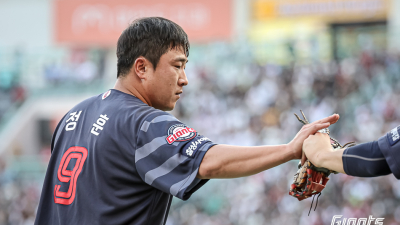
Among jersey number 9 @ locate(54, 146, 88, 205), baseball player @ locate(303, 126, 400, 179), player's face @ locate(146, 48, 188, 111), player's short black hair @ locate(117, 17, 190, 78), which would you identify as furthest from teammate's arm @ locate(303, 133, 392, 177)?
jersey number 9 @ locate(54, 146, 88, 205)

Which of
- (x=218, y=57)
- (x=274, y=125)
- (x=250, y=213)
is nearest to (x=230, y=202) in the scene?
(x=250, y=213)

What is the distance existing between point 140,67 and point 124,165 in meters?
0.47

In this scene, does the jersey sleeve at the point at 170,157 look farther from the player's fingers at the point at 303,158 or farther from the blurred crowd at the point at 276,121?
the blurred crowd at the point at 276,121

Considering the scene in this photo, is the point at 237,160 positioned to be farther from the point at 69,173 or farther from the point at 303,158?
the point at 69,173

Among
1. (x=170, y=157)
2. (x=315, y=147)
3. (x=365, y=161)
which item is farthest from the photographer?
(x=315, y=147)

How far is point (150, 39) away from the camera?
209cm

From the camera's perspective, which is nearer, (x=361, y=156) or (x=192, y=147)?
(x=192, y=147)

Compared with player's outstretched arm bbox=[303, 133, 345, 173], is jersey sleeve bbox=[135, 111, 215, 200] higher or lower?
higher

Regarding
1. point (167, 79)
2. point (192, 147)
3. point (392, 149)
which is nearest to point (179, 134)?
point (192, 147)

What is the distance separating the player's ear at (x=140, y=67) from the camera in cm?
211

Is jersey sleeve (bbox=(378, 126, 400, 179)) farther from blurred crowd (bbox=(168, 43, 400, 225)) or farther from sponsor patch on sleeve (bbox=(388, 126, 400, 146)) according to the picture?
blurred crowd (bbox=(168, 43, 400, 225))

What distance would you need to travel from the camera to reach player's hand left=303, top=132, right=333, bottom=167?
206 centimetres

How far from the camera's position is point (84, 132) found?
209 cm

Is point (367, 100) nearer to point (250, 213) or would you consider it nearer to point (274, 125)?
point (274, 125)
